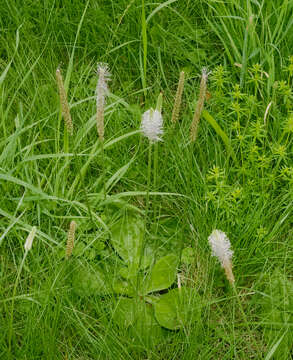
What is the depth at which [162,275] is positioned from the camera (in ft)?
7.26

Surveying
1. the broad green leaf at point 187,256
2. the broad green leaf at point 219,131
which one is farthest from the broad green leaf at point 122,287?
A: the broad green leaf at point 219,131

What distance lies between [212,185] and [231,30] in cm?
80

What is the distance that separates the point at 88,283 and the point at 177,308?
317 millimetres

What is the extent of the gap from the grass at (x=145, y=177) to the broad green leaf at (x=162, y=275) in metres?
0.03

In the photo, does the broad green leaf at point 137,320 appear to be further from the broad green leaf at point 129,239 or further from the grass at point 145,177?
the broad green leaf at point 129,239

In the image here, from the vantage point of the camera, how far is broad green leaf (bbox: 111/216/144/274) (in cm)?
225

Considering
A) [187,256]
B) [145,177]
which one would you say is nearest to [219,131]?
[145,177]

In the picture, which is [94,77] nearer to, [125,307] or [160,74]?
[160,74]

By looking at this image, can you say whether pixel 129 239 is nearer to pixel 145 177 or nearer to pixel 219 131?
pixel 145 177

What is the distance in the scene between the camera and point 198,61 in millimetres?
2824

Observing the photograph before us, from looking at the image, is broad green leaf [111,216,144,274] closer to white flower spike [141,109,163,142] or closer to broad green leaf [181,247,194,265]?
broad green leaf [181,247,194,265]

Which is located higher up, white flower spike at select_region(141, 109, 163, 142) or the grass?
white flower spike at select_region(141, 109, 163, 142)

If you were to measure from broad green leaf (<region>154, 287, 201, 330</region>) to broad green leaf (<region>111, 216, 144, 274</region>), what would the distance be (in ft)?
0.52

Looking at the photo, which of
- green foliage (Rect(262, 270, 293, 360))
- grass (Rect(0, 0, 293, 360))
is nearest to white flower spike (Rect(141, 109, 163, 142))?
grass (Rect(0, 0, 293, 360))
